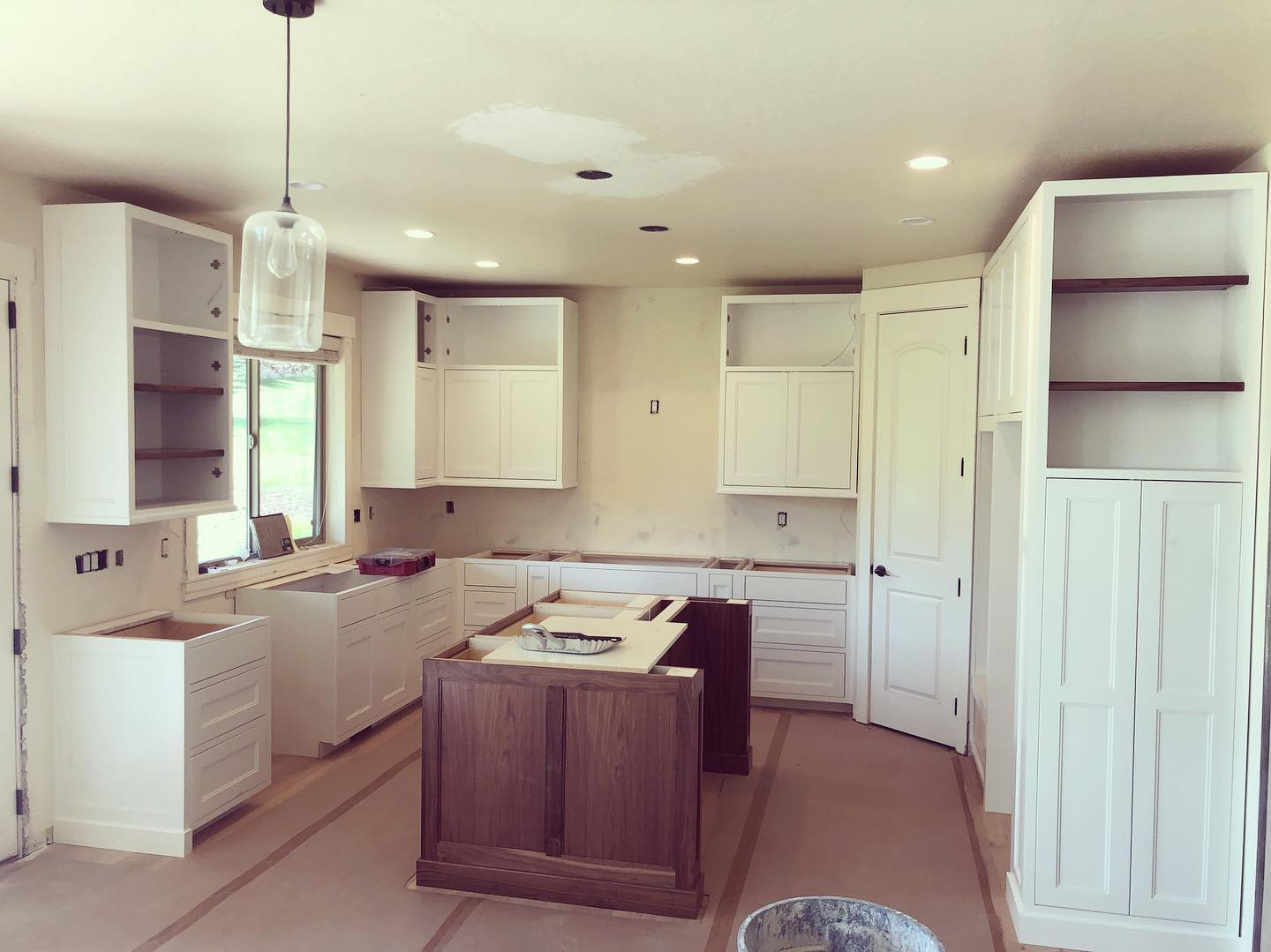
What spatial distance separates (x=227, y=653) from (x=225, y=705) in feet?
0.70

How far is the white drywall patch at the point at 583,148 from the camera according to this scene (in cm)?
286

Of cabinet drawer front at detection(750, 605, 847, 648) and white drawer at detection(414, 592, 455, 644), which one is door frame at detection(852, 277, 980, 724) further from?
white drawer at detection(414, 592, 455, 644)

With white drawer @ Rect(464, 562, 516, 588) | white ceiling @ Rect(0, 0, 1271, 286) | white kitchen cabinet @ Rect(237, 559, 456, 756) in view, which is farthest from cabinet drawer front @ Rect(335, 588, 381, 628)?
white ceiling @ Rect(0, 0, 1271, 286)

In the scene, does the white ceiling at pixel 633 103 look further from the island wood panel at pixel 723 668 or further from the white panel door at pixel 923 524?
the island wood panel at pixel 723 668

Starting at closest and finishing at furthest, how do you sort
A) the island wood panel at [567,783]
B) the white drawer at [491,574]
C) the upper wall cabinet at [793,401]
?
the island wood panel at [567,783] → the upper wall cabinet at [793,401] → the white drawer at [491,574]

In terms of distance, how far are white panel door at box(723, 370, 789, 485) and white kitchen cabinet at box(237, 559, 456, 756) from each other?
210 centimetres

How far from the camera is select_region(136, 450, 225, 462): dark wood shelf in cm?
381

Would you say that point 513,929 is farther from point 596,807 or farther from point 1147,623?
point 1147,623

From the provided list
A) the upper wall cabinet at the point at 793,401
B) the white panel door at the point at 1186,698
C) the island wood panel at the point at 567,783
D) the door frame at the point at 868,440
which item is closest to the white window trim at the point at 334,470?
the island wood panel at the point at 567,783

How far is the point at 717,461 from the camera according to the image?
6.00 m

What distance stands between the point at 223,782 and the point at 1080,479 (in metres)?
3.43

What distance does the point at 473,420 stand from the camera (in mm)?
6207

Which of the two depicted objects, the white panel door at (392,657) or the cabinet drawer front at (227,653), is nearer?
the cabinet drawer front at (227,653)

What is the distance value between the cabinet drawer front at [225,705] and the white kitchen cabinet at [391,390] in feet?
6.43
